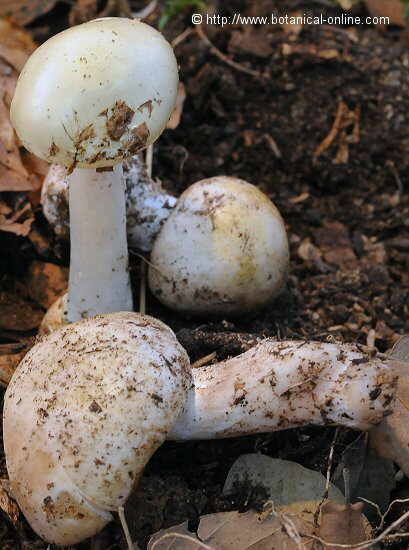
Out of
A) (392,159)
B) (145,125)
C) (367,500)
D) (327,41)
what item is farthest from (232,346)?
(327,41)

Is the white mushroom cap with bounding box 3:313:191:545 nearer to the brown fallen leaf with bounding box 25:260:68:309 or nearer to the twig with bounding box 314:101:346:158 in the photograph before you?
the brown fallen leaf with bounding box 25:260:68:309

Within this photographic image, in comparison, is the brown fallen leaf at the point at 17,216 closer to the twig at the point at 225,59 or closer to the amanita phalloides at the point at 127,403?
the amanita phalloides at the point at 127,403

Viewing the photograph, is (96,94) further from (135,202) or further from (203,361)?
(203,361)

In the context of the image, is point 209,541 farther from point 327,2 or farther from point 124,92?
point 327,2

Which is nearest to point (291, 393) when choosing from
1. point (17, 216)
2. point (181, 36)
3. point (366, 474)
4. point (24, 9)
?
point (366, 474)

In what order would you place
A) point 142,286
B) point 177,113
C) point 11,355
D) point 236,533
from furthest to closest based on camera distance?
1. point 177,113
2. point 142,286
3. point 11,355
4. point 236,533
